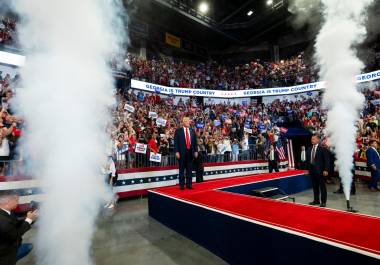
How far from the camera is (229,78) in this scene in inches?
1109

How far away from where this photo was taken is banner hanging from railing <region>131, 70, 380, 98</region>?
19506 mm

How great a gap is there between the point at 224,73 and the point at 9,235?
27896 millimetres

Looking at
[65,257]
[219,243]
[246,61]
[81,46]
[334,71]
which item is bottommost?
[219,243]

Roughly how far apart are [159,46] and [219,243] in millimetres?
25225

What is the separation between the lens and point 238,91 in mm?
25984

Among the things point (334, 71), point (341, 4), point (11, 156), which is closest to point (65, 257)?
point (11, 156)

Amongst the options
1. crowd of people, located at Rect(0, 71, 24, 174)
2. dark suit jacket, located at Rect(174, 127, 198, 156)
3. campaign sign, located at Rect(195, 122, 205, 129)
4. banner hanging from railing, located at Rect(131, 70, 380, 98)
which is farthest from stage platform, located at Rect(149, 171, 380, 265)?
banner hanging from railing, located at Rect(131, 70, 380, 98)

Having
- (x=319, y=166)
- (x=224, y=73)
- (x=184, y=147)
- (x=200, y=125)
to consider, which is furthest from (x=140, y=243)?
(x=224, y=73)

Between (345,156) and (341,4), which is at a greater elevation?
(341,4)

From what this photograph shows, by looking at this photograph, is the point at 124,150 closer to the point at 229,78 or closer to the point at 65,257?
the point at 65,257

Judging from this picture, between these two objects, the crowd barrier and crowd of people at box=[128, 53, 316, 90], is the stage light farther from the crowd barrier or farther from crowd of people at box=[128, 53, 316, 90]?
the crowd barrier

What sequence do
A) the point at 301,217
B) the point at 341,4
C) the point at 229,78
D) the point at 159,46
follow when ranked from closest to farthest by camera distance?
the point at 301,217 < the point at 341,4 < the point at 159,46 < the point at 229,78

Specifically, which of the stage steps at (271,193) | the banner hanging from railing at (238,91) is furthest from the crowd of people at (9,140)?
the banner hanging from railing at (238,91)

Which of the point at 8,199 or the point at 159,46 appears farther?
the point at 159,46
